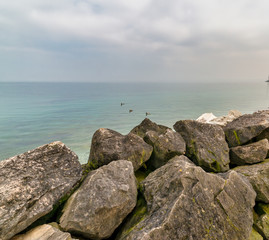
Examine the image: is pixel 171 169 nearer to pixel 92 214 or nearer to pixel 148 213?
pixel 148 213

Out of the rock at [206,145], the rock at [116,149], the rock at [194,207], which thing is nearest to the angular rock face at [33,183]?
the rock at [116,149]

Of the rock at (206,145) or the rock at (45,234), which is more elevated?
the rock at (206,145)

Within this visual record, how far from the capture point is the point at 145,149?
33.6ft

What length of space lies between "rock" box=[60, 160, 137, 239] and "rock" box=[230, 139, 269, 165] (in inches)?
271

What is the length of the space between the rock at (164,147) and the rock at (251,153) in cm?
320

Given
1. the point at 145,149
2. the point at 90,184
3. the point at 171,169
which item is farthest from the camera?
the point at 145,149

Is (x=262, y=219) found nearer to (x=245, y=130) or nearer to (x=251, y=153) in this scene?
(x=251, y=153)

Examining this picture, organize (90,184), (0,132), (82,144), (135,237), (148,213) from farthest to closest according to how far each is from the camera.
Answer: (0,132)
(82,144)
(90,184)
(148,213)
(135,237)

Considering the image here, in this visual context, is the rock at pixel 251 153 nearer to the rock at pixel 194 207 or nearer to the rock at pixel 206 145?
the rock at pixel 206 145

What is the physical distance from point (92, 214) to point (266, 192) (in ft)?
24.2

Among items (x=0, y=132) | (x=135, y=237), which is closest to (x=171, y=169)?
(x=135, y=237)

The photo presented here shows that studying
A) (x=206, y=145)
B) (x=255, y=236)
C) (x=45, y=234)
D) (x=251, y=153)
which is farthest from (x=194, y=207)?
(x=251, y=153)

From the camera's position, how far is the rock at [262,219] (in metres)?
7.24

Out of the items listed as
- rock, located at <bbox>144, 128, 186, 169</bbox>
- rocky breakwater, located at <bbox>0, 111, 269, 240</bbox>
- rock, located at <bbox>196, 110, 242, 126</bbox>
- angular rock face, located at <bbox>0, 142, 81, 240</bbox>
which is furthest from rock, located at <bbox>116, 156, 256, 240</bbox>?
rock, located at <bbox>196, 110, 242, 126</bbox>
